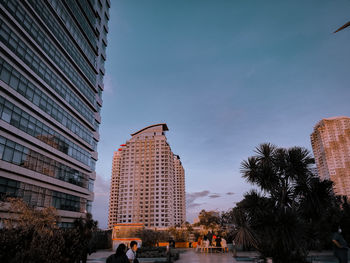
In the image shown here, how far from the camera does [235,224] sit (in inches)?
698

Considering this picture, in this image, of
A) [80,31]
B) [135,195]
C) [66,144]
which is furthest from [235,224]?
[135,195]

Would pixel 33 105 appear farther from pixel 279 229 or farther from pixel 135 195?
pixel 135 195

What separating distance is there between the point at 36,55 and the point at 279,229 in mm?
33090

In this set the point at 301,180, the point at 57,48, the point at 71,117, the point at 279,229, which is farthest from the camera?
the point at 71,117

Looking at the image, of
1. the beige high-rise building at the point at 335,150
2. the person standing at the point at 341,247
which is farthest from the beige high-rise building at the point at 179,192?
the person standing at the point at 341,247

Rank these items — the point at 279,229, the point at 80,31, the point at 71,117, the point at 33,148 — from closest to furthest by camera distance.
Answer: the point at 279,229 < the point at 33,148 < the point at 71,117 < the point at 80,31

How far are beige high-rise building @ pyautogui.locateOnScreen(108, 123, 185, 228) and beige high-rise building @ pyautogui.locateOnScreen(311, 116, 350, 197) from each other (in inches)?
3766

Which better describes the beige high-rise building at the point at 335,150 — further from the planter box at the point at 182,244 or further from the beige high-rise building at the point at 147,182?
the planter box at the point at 182,244

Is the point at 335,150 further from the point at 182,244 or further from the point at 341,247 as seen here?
the point at 341,247

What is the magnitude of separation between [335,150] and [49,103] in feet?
529

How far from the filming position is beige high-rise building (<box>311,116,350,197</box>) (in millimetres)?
139375

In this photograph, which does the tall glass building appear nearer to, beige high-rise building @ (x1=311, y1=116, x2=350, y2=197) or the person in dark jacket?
the person in dark jacket

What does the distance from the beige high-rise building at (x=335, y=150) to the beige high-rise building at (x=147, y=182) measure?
95.7 meters

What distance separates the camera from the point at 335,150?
5753 inches
